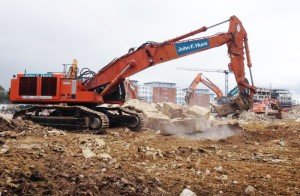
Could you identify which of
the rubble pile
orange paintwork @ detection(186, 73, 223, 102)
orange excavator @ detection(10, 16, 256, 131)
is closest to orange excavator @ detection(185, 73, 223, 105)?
orange paintwork @ detection(186, 73, 223, 102)

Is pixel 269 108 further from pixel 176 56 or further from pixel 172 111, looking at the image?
pixel 176 56

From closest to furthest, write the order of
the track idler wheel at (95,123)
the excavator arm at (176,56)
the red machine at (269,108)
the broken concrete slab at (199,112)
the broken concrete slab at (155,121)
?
the track idler wheel at (95,123)
the excavator arm at (176,56)
the broken concrete slab at (155,121)
the broken concrete slab at (199,112)
the red machine at (269,108)

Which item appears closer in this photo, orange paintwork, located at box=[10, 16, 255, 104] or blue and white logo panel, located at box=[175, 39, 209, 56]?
orange paintwork, located at box=[10, 16, 255, 104]

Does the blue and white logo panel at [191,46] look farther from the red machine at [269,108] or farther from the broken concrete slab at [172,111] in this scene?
the red machine at [269,108]

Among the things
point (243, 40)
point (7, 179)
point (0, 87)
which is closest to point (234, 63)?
point (243, 40)

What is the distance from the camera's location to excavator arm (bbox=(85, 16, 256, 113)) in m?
15.2

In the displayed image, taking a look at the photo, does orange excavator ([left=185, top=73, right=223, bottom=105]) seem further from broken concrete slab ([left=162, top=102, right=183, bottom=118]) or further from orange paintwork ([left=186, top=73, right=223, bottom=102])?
broken concrete slab ([left=162, top=102, right=183, bottom=118])

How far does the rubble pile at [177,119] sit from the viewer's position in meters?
14.9

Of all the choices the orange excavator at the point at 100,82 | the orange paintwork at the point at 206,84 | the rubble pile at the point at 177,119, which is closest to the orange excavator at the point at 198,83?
the orange paintwork at the point at 206,84

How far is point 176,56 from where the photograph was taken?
51.5ft

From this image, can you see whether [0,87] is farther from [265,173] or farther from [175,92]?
[175,92]

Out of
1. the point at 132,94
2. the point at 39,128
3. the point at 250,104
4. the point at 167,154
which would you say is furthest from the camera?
the point at 132,94

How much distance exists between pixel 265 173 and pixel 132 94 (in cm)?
2320

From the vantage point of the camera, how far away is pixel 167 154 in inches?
361
